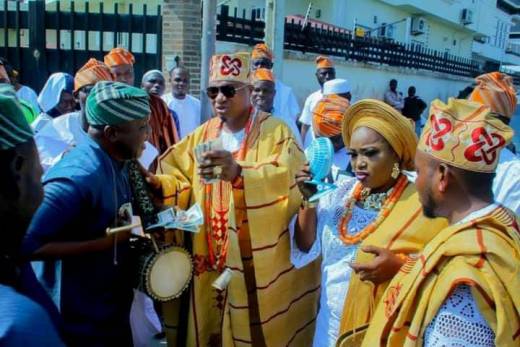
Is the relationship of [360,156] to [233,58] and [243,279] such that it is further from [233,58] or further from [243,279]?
[233,58]

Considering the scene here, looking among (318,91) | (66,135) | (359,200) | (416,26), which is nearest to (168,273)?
(359,200)

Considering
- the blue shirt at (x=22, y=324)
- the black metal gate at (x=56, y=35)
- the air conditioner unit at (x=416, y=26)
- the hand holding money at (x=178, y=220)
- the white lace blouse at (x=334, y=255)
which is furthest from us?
the air conditioner unit at (x=416, y=26)

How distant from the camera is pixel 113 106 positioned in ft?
7.56

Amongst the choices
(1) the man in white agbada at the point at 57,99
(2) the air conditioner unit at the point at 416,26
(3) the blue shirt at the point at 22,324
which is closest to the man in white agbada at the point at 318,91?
(1) the man in white agbada at the point at 57,99

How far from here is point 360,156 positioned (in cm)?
242

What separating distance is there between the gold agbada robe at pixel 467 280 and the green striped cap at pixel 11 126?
1172 millimetres

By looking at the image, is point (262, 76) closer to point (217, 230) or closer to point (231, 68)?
point (231, 68)

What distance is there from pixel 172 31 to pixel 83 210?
7253mm

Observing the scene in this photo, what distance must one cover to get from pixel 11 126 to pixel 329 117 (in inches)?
98.5

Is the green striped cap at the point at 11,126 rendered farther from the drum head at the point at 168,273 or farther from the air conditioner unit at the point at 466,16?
the air conditioner unit at the point at 466,16

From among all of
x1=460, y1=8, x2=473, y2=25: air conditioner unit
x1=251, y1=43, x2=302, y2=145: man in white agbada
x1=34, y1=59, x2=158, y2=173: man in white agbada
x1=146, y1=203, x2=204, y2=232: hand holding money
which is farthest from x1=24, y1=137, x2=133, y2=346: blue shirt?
x1=460, y1=8, x2=473, y2=25: air conditioner unit

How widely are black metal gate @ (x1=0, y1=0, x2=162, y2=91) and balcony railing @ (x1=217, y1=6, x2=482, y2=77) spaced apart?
5.56ft

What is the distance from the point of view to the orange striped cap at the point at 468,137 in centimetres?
165

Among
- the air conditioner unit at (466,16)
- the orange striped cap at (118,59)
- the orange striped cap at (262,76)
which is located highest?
the air conditioner unit at (466,16)
